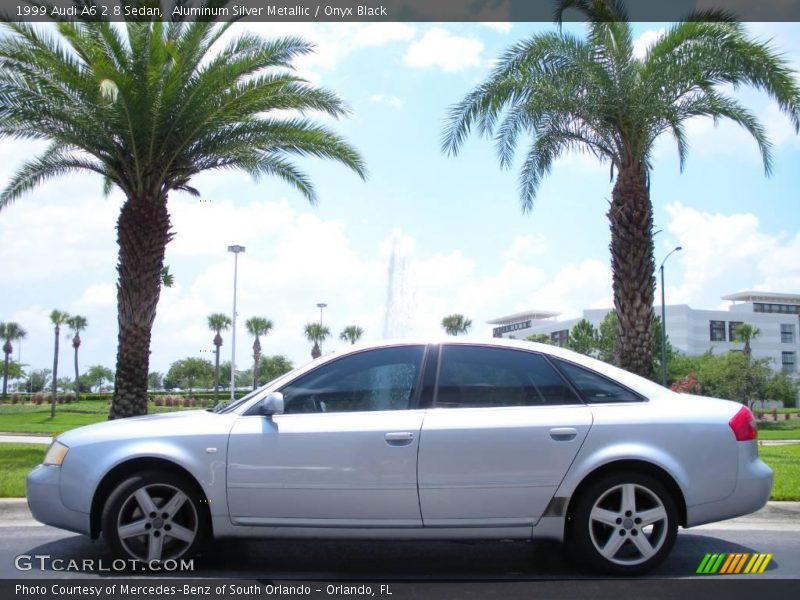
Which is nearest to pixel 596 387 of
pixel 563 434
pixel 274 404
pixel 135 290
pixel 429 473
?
pixel 563 434

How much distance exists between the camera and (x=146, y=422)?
537 cm

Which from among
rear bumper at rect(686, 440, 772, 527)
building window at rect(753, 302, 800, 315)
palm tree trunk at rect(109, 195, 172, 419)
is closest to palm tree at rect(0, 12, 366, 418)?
palm tree trunk at rect(109, 195, 172, 419)

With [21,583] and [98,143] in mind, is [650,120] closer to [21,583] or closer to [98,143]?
[98,143]

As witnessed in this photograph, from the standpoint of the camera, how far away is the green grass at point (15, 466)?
7883mm

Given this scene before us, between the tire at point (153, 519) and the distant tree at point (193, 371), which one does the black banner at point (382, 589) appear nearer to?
the tire at point (153, 519)

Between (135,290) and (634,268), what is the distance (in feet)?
29.2

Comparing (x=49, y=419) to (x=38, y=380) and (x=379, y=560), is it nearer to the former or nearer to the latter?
(x=379, y=560)

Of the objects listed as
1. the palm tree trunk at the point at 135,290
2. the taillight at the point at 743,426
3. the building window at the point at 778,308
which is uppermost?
the building window at the point at 778,308

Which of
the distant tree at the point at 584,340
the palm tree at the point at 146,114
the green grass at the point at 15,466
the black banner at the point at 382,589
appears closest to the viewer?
the black banner at the point at 382,589

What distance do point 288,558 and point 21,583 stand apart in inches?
67.8

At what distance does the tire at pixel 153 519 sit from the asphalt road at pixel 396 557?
0.20 m

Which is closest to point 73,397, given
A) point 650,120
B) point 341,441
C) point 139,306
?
point 139,306

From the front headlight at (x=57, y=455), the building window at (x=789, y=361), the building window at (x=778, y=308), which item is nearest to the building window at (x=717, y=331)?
the building window at (x=789, y=361)

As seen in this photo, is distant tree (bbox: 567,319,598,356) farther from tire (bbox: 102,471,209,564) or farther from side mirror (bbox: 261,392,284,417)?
tire (bbox: 102,471,209,564)
